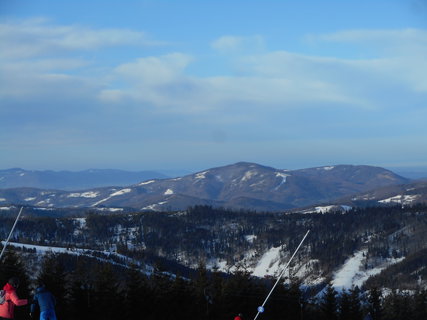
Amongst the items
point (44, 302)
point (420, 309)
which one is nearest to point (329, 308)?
point (420, 309)

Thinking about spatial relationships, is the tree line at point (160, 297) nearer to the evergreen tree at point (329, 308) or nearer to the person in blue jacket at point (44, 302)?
the evergreen tree at point (329, 308)

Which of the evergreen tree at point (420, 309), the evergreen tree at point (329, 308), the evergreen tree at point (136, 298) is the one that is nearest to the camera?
the evergreen tree at point (136, 298)

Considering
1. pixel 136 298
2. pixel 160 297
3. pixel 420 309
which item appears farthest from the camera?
pixel 420 309

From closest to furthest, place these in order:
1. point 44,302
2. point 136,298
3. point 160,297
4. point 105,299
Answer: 1. point 44,302
2. point 105,299
3. point 136,298
4. point 160,297

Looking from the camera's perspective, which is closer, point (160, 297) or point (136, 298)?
point (136, 298)

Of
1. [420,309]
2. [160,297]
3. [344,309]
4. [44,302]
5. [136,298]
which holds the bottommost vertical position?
[420,309]

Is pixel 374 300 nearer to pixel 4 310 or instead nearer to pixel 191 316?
pixel 191 316

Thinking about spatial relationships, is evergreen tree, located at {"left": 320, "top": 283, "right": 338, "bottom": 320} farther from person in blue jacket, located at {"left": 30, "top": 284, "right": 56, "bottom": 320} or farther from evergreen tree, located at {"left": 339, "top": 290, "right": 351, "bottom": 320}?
person in blue jacket, located at {"left": 30, "top": 284, "right": 56, "bottom": 320}

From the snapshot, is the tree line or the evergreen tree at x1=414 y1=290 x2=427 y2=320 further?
the evergreen tree at x1=414 y1=290 x2=427 y2=320

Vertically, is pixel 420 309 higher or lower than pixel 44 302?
lower

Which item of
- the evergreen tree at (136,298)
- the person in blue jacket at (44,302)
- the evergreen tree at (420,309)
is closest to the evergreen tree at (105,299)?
the evergreen tree at (136,298)

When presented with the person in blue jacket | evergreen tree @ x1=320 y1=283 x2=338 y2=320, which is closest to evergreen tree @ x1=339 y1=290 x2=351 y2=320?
evergreen tree @ x1=320 y1=283 x2=338 y2=320

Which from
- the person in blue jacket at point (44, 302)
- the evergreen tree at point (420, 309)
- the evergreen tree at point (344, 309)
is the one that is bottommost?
the evergreen tree at point (420, 309)

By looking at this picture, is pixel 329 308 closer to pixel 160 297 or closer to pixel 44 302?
pixel 160 297
